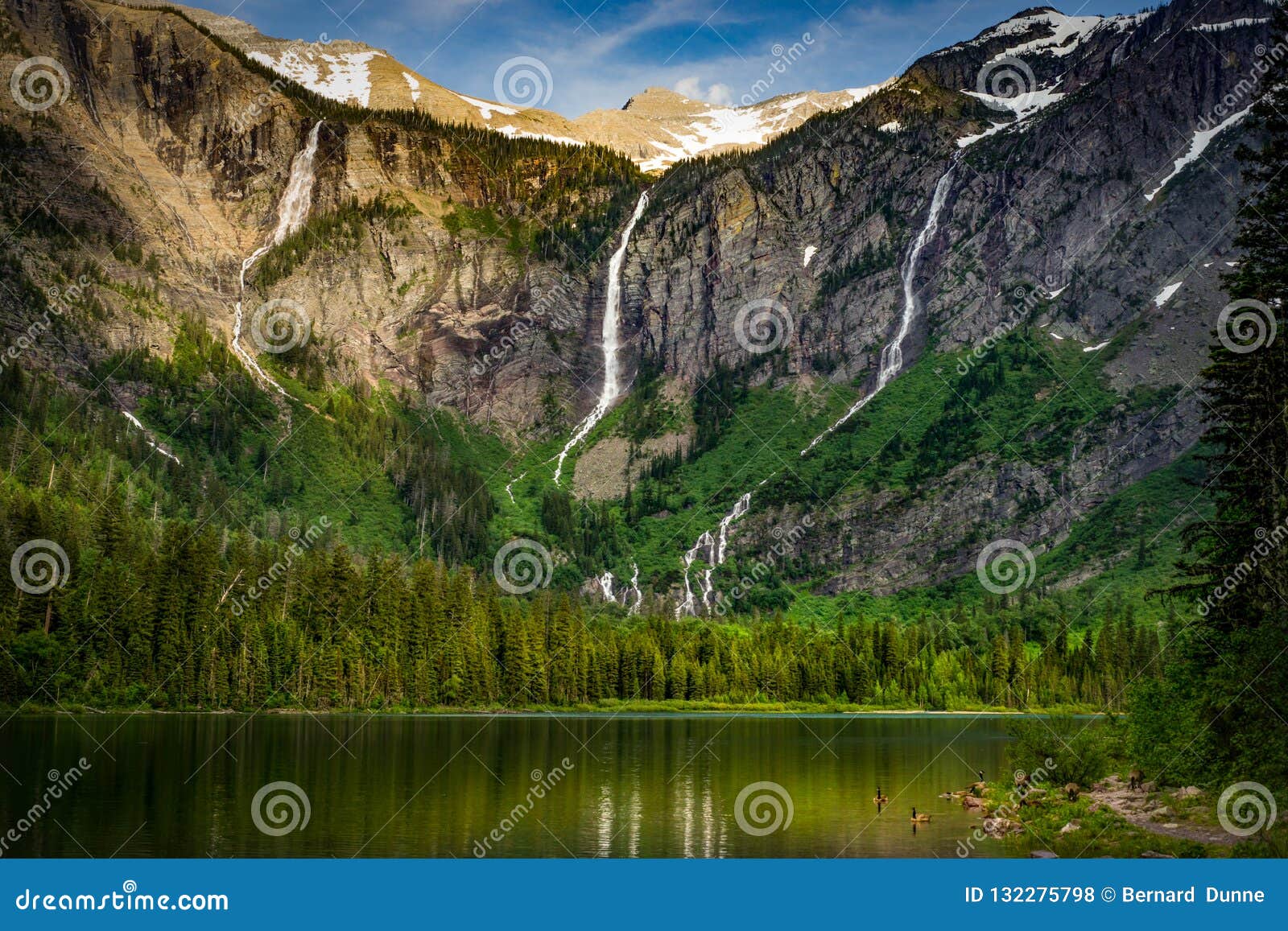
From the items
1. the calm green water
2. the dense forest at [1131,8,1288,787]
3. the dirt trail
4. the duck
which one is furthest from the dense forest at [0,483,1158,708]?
the dense forest at [1131,8,1288,787]

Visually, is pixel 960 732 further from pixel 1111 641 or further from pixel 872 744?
pixel 1111 641

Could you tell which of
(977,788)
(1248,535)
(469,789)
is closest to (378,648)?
(469,789)

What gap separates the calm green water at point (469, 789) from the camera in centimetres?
5116

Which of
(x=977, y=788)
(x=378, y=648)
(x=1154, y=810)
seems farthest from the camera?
(x=378, y=648)

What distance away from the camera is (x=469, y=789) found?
6800 cm

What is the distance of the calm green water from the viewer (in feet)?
168

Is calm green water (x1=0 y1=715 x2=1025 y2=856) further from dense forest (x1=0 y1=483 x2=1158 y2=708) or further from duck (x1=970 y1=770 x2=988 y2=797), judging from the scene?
dense forest (x1=0 y1=483 x2=1158 y2=708)

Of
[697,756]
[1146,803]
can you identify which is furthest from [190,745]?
[1146,803]

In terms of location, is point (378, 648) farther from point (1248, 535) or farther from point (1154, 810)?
point (1248, 535)

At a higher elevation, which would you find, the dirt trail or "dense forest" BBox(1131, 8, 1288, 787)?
"dense forest" BBox(1131, 8, 1288, 787)

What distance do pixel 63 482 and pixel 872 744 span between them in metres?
140

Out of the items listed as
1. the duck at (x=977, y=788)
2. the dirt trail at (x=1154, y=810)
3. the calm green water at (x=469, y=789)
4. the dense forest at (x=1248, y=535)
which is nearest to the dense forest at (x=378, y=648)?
the calm green water at (x=469, y=789)

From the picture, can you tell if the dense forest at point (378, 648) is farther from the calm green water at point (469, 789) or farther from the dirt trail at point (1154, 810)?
the dirt trail at point (1154, 810)

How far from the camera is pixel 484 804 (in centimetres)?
6234
